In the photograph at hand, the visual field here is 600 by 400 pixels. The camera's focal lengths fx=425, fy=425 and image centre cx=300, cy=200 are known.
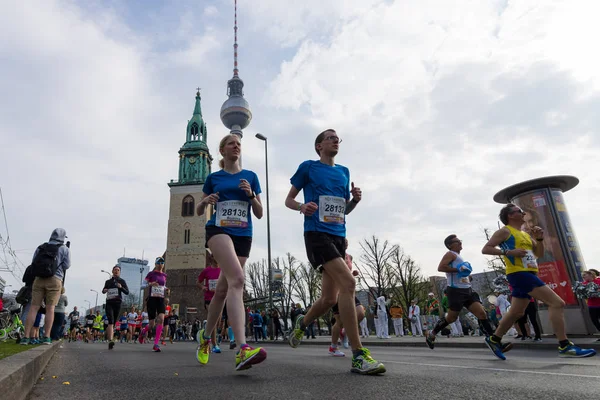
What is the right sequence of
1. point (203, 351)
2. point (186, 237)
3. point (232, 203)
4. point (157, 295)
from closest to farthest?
point (232, 203)
point (203, 351)
point (157, 295)
point (186, 237)

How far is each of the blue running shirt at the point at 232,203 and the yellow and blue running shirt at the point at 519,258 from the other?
10.6 ft

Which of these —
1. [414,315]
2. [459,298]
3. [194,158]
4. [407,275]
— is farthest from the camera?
[194,158]

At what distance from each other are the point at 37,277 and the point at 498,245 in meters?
6.97

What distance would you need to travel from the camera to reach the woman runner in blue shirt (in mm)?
3777

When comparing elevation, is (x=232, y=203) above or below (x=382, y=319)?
above

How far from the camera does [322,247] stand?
3.84m

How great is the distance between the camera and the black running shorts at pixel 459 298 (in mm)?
6730

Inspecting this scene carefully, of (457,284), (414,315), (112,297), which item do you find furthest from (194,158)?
(457,284)

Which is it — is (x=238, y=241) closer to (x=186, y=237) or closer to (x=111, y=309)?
(x=111, y=309)

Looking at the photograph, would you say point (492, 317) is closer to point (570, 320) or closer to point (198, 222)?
point (570, 320)

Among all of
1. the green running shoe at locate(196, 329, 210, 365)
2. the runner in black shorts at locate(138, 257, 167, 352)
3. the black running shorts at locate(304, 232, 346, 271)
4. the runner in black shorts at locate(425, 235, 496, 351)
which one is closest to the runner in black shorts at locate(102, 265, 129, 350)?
the runner in black shorts at locate(138, 257, 167, 352)

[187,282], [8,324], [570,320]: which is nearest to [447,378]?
[570,320]

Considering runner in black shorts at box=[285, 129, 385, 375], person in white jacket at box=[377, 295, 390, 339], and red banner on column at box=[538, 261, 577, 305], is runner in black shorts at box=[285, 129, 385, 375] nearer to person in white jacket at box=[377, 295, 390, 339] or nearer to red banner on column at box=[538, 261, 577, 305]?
red banner on column at box=[538, 261, 577, 305]

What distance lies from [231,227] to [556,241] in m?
10.8
